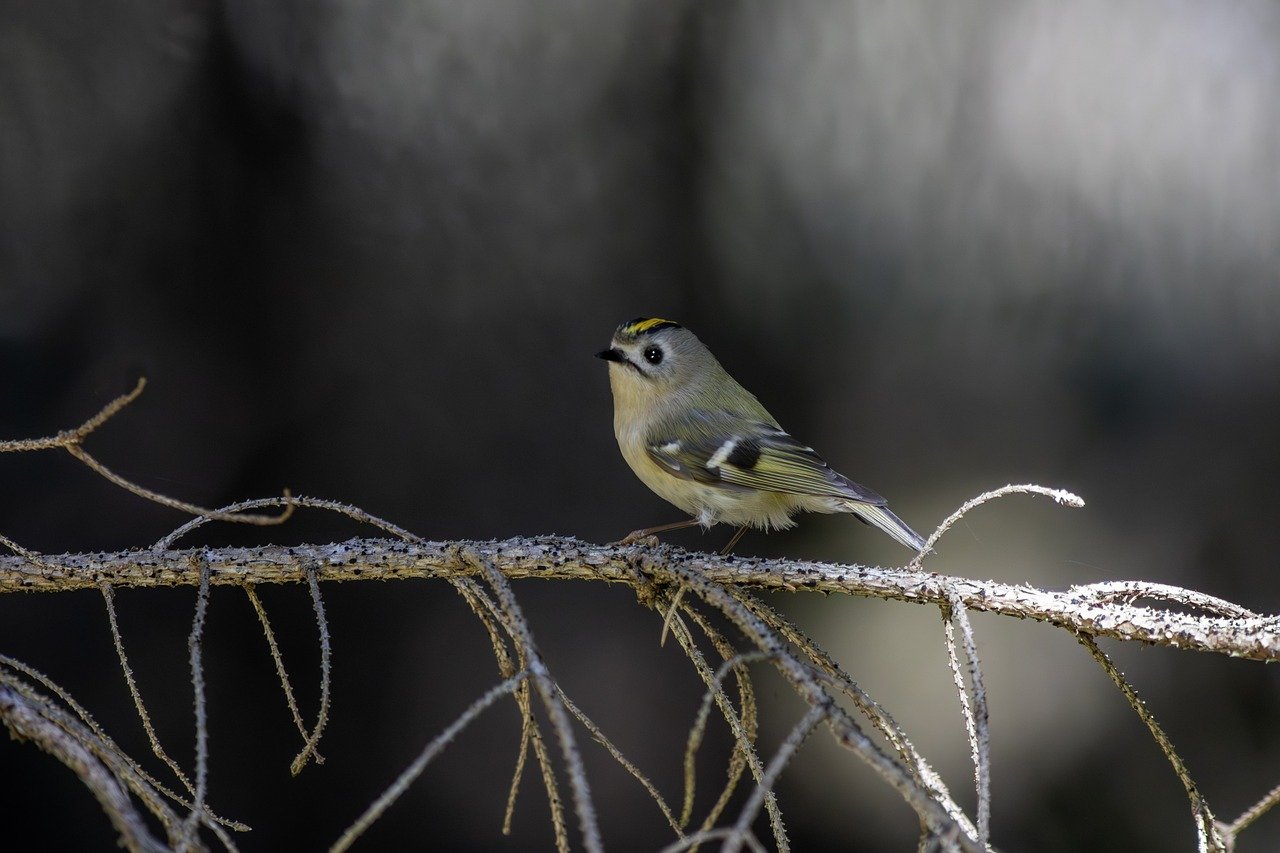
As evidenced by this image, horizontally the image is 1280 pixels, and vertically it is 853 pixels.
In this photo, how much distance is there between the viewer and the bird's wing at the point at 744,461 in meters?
1.23

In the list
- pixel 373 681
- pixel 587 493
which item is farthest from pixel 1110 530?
pixel 373 681

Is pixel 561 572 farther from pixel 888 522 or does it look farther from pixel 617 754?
pixel 888 522

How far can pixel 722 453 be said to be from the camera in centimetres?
129

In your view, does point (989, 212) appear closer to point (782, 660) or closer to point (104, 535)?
point (782, 660)

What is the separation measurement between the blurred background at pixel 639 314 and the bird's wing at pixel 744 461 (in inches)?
13.9

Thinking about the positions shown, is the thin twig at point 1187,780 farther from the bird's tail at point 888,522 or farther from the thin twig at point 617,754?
the bird's tail at point 888,522

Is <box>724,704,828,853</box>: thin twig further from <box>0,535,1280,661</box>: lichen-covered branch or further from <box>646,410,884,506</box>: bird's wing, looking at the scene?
<box>646,410,884,506</box>: bird's wing

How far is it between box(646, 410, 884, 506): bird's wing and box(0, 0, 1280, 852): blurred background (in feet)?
1.16

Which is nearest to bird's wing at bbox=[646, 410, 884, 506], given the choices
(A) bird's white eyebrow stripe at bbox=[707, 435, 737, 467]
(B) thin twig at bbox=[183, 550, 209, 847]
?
(A) bird's white eyebrow stripe at bbox=[707, 435, 737, 467]

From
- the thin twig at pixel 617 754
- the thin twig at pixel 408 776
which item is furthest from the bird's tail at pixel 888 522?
the thin twig at pixel 408 776

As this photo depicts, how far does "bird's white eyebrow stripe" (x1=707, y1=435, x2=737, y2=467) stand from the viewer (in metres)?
1.27

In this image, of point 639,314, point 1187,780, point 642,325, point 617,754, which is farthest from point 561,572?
point 639,314

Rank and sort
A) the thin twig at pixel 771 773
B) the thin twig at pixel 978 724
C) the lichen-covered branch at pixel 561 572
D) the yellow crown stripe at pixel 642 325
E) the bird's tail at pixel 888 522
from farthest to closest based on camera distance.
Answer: the yellow crown stripe at pixel 642 325 < the bird's tail at pixel 888 522 < the lichen-covered branch at pixel 561 572 < the thin twig at pixel 978 724 < the thin twig at pixel 771 773

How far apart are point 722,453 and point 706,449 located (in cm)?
2
